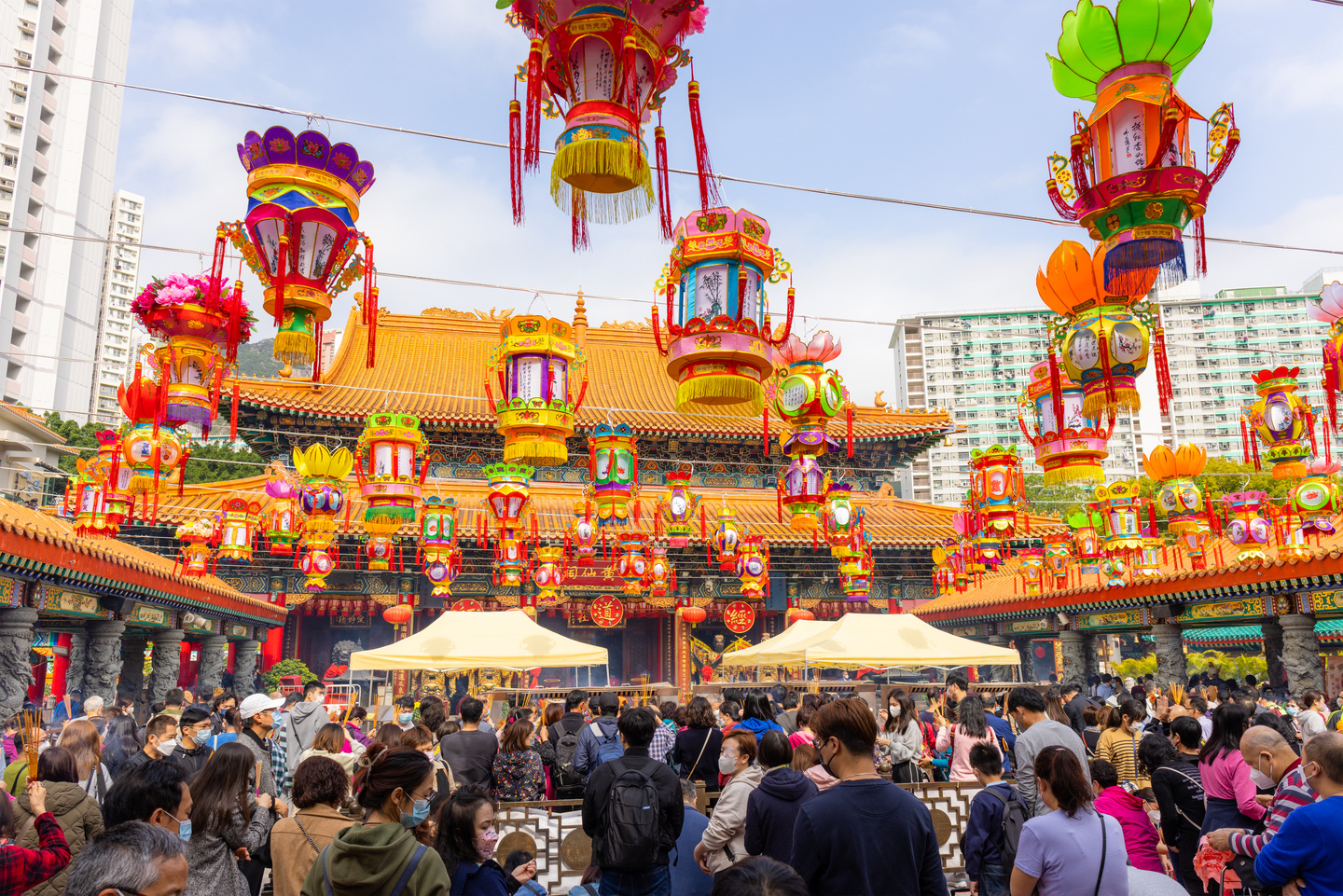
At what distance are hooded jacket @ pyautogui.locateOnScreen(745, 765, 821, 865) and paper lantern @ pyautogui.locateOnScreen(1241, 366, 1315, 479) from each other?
1157cm

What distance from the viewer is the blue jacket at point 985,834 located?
431 centimetres

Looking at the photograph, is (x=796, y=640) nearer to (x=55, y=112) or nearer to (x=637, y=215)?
(x=637, y=215)

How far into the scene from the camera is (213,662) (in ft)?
65.2

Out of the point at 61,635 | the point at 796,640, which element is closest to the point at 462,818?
the point at 796,640

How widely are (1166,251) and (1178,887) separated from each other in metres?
4.68

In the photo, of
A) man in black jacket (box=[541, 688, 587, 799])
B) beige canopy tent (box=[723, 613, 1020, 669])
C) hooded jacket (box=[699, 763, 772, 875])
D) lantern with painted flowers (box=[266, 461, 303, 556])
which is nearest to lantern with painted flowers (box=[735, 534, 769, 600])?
beige canopy tent (box=[723, 613, 1020, 669])

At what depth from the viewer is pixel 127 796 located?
10.4 ft

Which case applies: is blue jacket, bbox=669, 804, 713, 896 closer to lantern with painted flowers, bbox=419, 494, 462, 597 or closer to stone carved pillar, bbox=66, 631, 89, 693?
lantern with painted flowers, bbox=419, 494, 462, 597

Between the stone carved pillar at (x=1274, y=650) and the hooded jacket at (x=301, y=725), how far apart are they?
16374 mm

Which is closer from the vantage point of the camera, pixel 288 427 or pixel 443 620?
pixel 443 620

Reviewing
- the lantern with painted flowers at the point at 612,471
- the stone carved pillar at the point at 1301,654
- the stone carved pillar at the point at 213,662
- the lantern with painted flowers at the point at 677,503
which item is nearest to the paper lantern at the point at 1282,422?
the stone carved pillar at the point at 1301,654

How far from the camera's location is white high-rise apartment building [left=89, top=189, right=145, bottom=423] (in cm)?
6650

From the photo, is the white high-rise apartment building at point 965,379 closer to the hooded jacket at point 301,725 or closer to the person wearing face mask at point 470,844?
the hooded jacket at point 301,725

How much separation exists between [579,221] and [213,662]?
1862 centimetres
